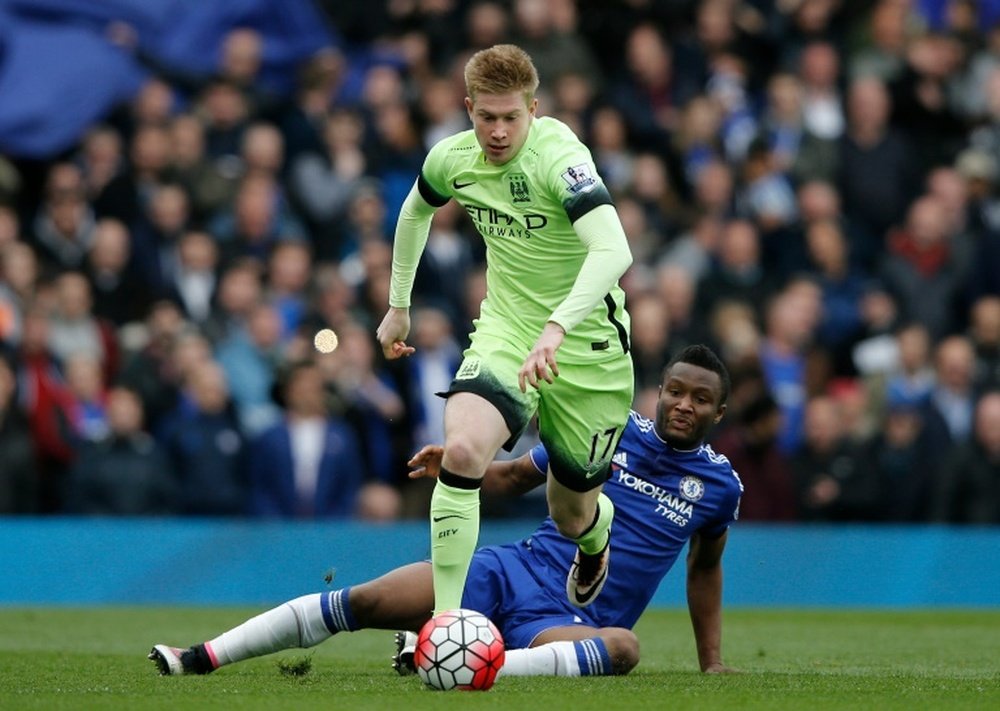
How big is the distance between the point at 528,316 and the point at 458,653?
66.6 inches

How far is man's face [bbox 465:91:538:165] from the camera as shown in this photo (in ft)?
28.4

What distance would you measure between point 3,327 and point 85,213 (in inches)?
60.8

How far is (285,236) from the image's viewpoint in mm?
17047

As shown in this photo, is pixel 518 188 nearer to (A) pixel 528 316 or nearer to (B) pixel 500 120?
(B) pixel 500 120

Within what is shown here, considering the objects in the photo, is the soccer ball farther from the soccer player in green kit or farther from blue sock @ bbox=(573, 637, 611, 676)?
blue sock @ bbox=(573, 637, 611, 676)

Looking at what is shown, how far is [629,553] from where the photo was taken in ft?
31.2

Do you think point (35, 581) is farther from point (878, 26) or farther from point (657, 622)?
point (878, 26)

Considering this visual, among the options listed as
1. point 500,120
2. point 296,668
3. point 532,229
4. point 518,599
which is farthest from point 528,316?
point 296,668

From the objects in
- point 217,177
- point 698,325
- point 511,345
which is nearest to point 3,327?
point 217,177

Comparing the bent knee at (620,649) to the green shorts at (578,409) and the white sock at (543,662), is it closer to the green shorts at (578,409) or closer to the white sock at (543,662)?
the white sock at (543,662)

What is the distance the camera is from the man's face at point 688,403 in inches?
369

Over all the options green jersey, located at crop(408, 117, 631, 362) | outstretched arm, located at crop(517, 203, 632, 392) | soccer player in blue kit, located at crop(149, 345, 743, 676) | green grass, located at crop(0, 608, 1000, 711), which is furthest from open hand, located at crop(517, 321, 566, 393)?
green grass, located at crop(0, 608, 1000, 711)

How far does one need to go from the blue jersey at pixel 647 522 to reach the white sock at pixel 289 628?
114 cm

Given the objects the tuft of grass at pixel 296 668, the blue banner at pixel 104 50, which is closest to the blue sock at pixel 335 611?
the tuft of grass at pixel 296 668
